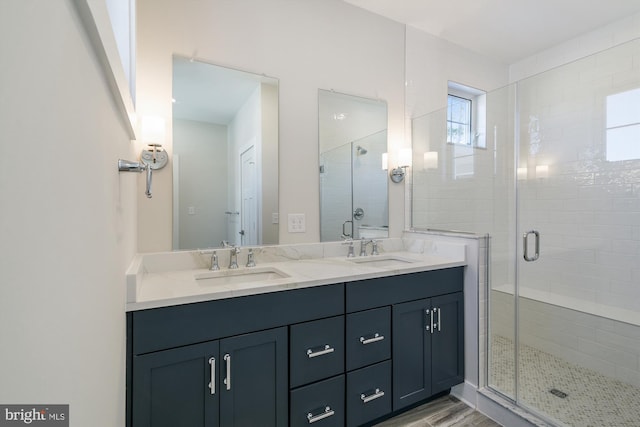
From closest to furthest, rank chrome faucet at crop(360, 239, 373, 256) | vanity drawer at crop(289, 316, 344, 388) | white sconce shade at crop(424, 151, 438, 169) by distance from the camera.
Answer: vanity drawer at crop(289, 316, 344, 388) → chrome faucet at crop(360, 239, 373, 256) → white sconce shade at crop(424, 151, 438, 169)

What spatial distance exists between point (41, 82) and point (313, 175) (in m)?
1.78

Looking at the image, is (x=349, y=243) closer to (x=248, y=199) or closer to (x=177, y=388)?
(x=248, y=199)

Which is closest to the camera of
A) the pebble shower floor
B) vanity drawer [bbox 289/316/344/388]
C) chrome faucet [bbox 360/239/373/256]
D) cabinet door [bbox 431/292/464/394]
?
vanity drawer [bbox 289/316/344/388]

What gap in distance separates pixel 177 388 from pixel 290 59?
1.98 metres

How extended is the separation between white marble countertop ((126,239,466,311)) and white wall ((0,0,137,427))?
51cm

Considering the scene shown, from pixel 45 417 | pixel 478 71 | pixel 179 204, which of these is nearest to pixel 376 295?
pixel 179 204

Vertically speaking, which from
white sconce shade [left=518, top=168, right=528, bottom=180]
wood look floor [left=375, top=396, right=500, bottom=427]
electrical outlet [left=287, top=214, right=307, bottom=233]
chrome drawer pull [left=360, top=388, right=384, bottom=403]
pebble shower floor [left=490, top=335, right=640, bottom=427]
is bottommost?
wood look floor [left=375, top=396, right=500, bottom=427]

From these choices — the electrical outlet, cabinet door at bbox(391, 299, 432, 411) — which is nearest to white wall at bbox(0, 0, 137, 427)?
the electrical outlet

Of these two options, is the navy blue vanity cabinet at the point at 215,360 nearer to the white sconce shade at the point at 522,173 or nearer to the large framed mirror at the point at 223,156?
the large framed mirror at the point at 223,156

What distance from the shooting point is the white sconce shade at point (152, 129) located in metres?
1.59

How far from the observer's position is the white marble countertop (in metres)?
1.23

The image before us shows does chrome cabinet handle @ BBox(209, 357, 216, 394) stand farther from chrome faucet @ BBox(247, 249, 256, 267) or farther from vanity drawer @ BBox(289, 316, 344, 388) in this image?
chrome faucet @ BBox(247, 249, 256, 267)

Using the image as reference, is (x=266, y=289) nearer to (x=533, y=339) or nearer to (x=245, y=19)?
(x=245, y=19)

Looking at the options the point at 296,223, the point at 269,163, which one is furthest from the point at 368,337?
the point at 269,163
